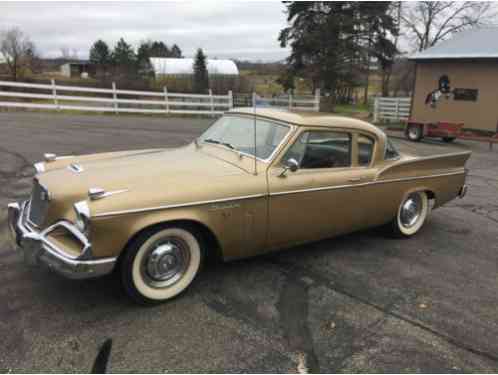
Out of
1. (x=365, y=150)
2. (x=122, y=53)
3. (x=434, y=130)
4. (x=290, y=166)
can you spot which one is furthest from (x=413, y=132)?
(x=122, y=53)

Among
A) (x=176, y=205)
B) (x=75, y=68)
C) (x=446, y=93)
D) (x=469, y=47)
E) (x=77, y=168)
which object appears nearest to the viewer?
(x=176, y=205)

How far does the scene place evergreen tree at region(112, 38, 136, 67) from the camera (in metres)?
54.8

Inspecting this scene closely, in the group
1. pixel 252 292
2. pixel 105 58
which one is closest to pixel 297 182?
pixel 252 292

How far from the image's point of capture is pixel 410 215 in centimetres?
507

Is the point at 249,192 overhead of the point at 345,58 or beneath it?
beneath

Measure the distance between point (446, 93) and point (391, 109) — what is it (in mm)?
4875

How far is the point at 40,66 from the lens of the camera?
44125mm

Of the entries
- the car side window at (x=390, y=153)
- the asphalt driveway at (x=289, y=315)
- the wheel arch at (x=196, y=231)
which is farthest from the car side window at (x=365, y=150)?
the wheel arch at (x=196, y=231)

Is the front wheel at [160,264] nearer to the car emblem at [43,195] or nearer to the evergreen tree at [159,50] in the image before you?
the car emblem at [43,195]

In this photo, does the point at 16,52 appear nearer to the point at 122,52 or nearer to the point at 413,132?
the point at 122,52

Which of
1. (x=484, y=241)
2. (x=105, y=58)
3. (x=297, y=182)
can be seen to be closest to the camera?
(x=297, y=182)

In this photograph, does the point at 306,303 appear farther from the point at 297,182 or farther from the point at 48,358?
the point at 48,358

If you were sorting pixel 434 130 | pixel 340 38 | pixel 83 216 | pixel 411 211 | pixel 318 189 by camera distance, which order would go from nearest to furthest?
pixel 83 216, pixel 318 189, pixel 411 211, pixel 434 130, pixel 340 38

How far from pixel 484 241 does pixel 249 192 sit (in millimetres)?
3392
